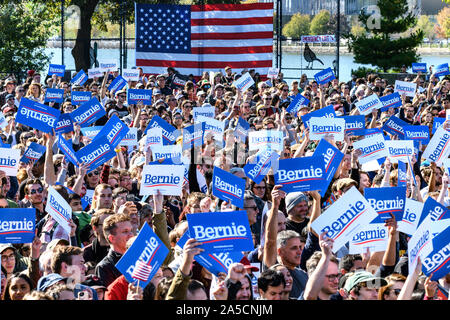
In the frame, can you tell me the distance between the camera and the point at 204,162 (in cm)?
1229

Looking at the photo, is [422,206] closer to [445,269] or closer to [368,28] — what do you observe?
[445,269]

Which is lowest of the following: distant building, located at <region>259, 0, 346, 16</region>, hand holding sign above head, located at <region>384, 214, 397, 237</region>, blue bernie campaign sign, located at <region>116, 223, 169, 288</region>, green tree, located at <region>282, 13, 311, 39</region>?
hand holding sign above head, located at <region>384, 214, 397, 237</region>

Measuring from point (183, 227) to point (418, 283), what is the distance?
245 cm

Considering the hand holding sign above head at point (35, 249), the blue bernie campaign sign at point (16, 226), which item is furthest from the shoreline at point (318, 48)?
the hand holding sign above head at point (35, 249)

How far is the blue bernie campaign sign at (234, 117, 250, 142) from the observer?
14290 mm

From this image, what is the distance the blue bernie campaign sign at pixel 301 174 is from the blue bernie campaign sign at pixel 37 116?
5.38 metres

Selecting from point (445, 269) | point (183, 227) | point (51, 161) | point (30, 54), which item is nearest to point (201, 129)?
point (51, 161)

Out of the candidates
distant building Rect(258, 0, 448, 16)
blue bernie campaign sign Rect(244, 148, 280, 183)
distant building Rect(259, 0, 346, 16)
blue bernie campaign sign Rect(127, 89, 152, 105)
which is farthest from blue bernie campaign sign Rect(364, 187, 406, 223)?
distant building Rect(259, 0, 346, 16)

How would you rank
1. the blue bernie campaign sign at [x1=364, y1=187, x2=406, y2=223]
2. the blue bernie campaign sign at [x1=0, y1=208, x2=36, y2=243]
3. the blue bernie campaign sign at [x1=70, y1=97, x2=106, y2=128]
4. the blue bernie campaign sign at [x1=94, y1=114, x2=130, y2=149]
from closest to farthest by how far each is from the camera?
the blue bernie campaign sign at [x1=0, y1=208, x2=36, y2=243] → the blue bernie campaign sign at [x1=364, y1=187, x2=406, y2=223] → the blue bernie campaign sign at [x1=94, y1=114, x2=130, y2=149] → the blue bernie campaign sign at [x1=70, y1=97, x2=106, y2=128]

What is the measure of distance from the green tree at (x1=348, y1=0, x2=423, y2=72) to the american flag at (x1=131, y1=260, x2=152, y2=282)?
30.1 metres

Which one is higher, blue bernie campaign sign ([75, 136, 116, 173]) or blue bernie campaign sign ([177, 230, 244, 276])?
blue bernie campaign sign ([75, 136, 116, 173])

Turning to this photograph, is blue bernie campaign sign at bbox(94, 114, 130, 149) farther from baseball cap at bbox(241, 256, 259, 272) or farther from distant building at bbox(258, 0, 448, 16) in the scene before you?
distant building at bbox(258, 0, 448, 16)

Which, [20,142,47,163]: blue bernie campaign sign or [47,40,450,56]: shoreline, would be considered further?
[47,40,450,56]: shoreline

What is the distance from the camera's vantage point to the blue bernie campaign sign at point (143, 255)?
665cm
